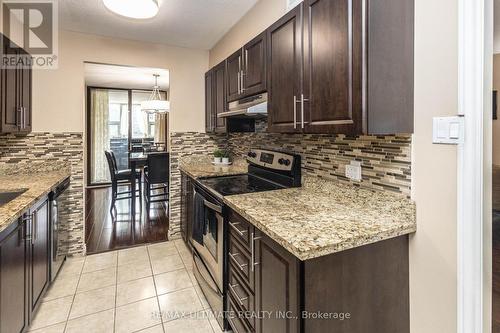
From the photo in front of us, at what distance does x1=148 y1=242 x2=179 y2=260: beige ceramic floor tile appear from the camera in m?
3.03

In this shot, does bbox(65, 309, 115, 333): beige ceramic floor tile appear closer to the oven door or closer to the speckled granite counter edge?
the oven door

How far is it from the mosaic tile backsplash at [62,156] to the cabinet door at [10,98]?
0.45 m

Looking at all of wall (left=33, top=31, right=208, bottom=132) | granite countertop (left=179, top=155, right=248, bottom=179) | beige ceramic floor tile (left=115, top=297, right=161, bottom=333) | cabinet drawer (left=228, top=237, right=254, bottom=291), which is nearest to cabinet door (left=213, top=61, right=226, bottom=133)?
granite countertop (left=179, top=155, right=248, bottom=179)

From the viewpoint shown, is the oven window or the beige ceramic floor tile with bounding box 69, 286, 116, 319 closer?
the oven window

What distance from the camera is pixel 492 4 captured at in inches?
40.9

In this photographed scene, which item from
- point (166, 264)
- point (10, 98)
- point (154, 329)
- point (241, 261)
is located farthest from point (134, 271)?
point (10, 98)

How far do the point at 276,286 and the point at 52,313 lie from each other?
1.89 m

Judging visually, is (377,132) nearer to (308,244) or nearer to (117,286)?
(308,244)

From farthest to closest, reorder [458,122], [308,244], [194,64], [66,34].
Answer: [194,64], [66,34], [458,122], [308,244]

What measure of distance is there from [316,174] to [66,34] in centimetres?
305

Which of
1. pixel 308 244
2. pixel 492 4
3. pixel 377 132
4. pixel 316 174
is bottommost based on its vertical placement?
pixel 308 244

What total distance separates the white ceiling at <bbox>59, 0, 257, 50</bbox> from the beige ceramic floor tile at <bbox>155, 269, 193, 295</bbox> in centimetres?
250

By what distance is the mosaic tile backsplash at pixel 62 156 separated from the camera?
2.73 meters

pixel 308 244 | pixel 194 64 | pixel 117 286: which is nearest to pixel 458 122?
pixel 308 244
